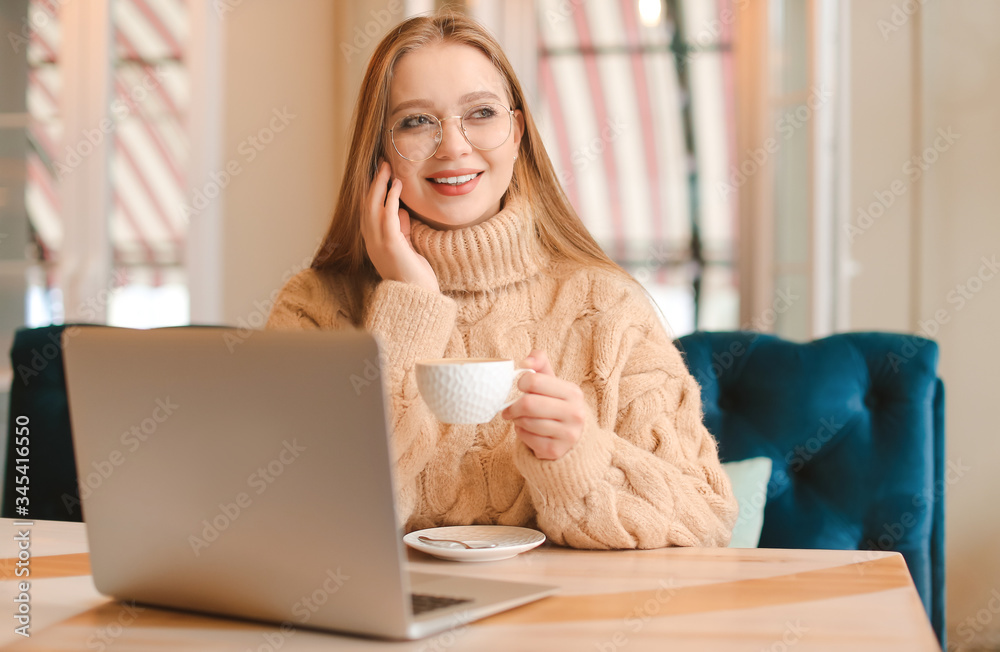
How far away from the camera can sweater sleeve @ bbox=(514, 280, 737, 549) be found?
3.43 feet

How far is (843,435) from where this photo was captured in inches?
57.8

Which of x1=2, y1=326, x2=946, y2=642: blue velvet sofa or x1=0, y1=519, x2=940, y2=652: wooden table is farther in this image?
x1=2, y1=326, x2=946, y2=642: blue velvet sofa

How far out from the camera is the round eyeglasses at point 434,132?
1.33m

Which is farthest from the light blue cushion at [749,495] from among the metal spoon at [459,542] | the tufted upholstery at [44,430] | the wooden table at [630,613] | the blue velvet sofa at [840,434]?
the tufted upholstery at [44,430]

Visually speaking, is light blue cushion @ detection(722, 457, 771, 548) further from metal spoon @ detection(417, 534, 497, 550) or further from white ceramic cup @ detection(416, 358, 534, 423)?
white ceramic cup @ detection(416, 358, 534, 423)

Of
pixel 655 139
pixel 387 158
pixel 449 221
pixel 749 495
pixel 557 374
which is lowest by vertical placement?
pixel 749 495

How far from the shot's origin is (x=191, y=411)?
2.14 feet

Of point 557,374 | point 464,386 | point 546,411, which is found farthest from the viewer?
point 557,374

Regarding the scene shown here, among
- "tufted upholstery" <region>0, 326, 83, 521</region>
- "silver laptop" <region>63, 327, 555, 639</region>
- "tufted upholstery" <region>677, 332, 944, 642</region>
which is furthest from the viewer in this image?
"tufted upholstery" <region>0, 326, 83, 521</region>

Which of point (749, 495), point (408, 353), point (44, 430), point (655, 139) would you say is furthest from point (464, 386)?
point (655, 139)

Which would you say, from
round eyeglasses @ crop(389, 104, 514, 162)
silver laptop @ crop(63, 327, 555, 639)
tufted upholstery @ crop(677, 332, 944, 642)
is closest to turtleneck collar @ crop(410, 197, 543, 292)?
round eyeglasses @ crop(389, 104, 514, 162)

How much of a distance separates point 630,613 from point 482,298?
715mm

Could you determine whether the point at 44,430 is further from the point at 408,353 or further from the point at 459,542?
the point at 459,542

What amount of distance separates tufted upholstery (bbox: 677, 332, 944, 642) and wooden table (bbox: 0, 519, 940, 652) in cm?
53
